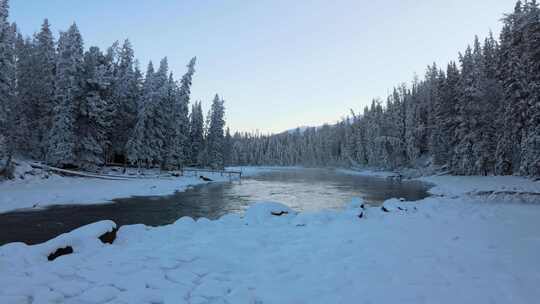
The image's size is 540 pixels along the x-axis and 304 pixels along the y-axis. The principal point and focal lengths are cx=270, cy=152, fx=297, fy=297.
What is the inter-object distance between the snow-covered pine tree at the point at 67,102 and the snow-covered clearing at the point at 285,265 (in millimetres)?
26978

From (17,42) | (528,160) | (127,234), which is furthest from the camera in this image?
(17,42)

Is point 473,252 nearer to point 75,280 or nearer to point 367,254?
point 367,254

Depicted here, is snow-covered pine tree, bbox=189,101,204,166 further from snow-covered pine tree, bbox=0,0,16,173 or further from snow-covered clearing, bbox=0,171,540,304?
snow-covered clearing, bbox=0,171,540,304

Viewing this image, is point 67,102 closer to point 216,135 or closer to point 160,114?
point 160,114

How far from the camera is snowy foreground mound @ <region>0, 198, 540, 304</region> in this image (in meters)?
4.64

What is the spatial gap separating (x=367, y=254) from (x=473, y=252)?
241cm

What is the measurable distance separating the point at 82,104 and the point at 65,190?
39.6 ft

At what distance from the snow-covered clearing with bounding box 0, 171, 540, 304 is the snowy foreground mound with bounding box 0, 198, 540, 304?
0.02 meters

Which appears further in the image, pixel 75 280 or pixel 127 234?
pixel 127 234

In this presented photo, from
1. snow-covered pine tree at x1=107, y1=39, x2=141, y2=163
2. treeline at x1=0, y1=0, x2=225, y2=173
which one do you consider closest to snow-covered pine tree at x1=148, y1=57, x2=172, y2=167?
treeline at x1=0, y1=0, x2=225, y2=173

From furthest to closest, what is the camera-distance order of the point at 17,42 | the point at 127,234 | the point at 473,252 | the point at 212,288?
1. the point at 17,42
2. the point at 127,234
3. the point at 473,252
4. the point at 212,288

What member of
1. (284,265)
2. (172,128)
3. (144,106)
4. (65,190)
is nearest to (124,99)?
(144,106)

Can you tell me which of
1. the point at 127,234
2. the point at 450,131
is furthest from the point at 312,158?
the point at 127,234

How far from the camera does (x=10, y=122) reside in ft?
83.7
